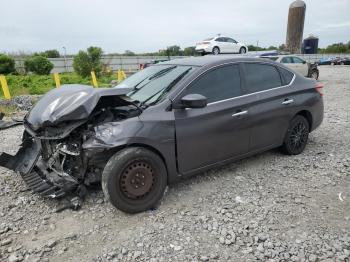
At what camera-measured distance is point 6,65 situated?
1958 centimetres

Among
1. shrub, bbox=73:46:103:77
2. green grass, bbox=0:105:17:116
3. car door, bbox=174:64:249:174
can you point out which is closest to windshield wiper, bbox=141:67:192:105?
car door, bbox=174:64:249:174

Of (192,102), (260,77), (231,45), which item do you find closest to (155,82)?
(192,102)

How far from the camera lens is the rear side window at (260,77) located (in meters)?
4.28

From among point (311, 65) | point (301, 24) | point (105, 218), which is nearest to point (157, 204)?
point (105, 218)

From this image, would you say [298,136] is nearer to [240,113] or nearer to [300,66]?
[240,113]

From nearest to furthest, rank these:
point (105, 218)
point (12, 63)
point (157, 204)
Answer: point (105, 218) → point (157, 204) → point (12, 63)

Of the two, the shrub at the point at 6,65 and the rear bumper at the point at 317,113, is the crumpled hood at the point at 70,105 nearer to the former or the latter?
the rear bumper at the point at 317,113

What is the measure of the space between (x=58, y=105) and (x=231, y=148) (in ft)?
7.44

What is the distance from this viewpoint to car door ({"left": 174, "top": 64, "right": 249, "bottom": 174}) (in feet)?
11.7

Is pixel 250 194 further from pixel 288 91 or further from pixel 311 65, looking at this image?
pixel 311 65

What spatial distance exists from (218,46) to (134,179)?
16.1m

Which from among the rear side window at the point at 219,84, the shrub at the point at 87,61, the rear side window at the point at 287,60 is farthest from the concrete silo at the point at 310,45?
the rear side window at the point at 219,84

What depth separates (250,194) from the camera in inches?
150

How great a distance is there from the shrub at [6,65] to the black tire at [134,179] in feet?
64.6
